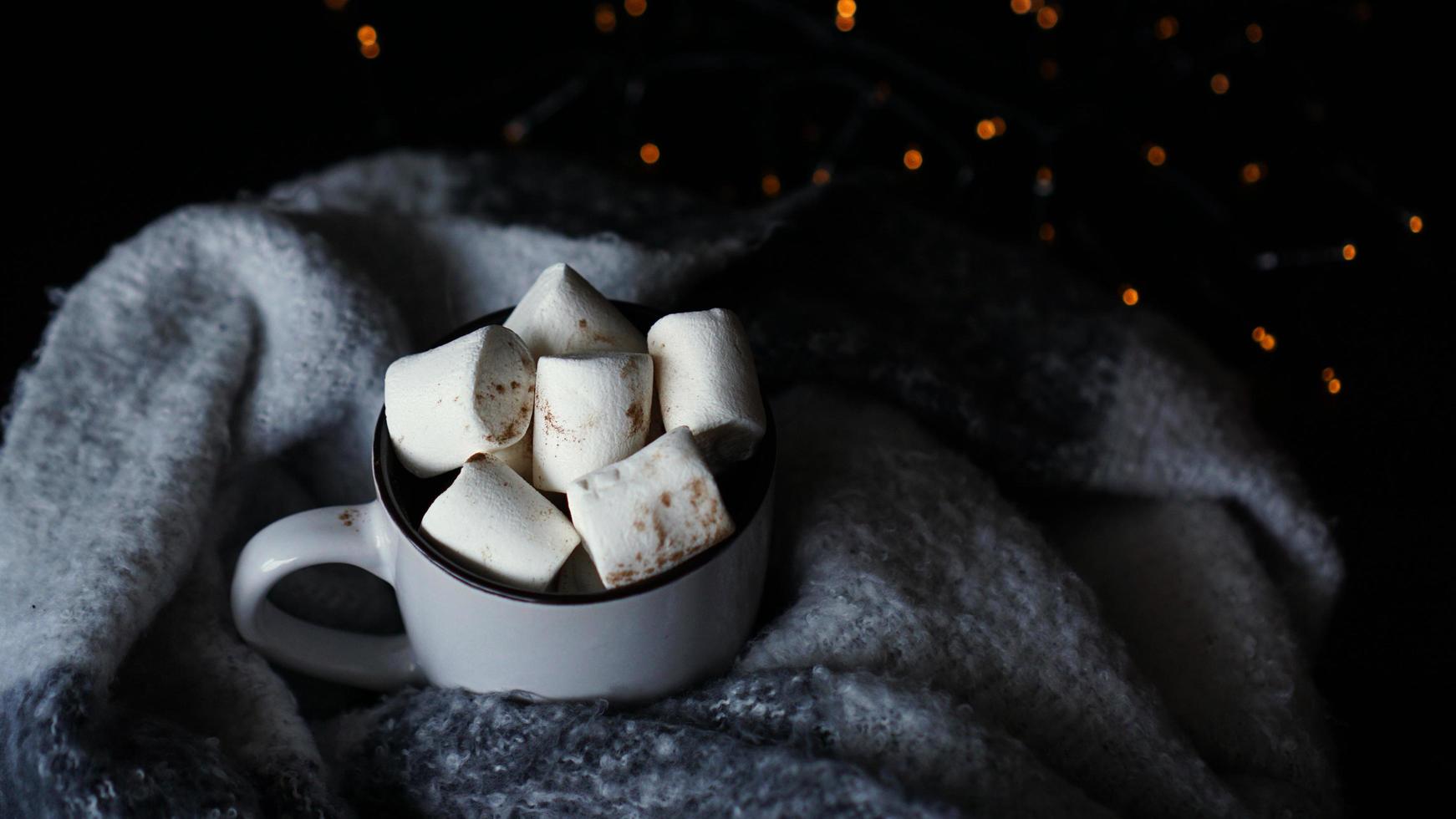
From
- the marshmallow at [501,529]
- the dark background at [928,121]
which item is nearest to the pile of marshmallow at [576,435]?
the marshmallow at [501,529]

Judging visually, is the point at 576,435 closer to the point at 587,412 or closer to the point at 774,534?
the point at 587,412

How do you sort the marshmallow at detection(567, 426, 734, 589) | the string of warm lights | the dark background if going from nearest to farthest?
the marshmallow at detection(567, 426, 734, 589), the dark background, the string of warm lights

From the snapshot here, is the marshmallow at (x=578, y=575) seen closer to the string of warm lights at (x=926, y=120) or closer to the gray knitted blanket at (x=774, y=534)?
the gray knitted blanket at (x=774, y=534)

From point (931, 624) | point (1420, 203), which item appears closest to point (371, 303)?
point (931, 624)

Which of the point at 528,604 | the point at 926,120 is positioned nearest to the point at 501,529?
the point at 528,604

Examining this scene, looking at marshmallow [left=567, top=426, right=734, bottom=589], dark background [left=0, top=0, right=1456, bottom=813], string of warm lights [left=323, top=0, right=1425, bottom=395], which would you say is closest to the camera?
marshmallow [left=567, top=426, right=734, bottom=589]

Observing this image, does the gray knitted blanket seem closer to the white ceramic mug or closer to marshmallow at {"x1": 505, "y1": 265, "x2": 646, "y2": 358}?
the white ceramic mug

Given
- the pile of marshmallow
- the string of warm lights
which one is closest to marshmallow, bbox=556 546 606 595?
the pile of marshmallow
